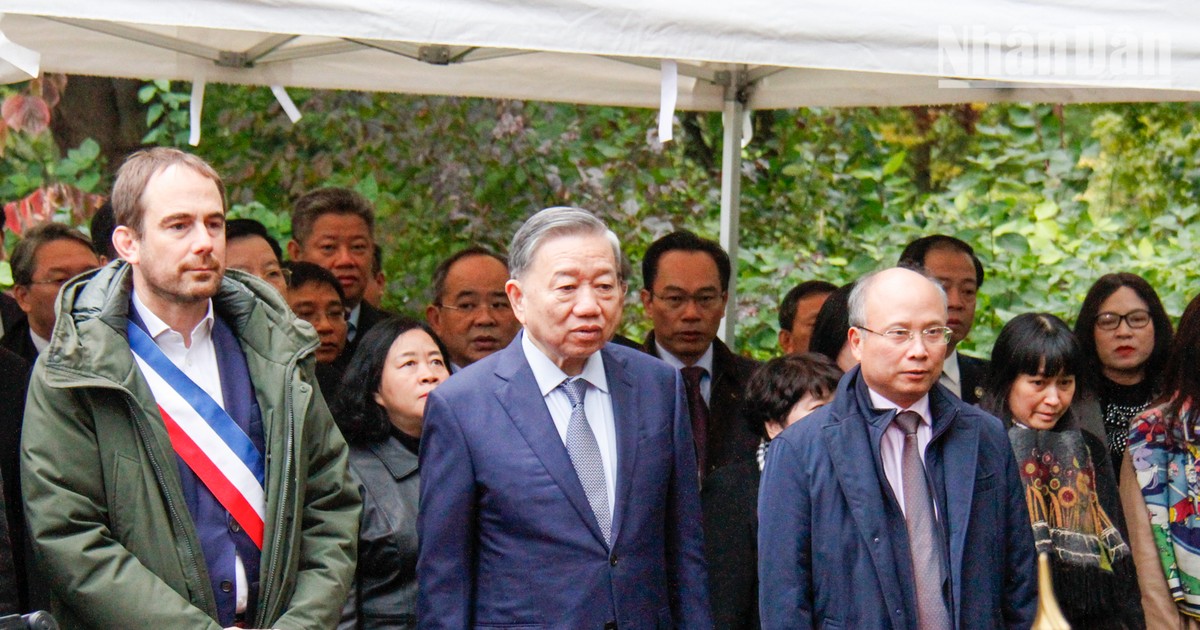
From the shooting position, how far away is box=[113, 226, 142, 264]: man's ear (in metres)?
3.32

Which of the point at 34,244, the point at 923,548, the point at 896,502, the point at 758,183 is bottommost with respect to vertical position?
the point at 923,548

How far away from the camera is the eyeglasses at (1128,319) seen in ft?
16.5

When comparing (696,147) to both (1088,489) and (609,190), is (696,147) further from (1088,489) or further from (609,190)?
(1088,489)

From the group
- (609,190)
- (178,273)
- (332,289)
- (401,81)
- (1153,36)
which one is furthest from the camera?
(609,190)

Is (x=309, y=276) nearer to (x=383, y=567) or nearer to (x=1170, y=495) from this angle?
(x=383, y=567)

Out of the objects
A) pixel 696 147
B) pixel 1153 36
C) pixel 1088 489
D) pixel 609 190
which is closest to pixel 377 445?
pixel 1088 489

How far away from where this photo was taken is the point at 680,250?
542cm

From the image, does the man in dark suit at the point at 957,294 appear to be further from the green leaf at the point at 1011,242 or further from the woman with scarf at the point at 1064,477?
the green leaf at the point at 1011,242

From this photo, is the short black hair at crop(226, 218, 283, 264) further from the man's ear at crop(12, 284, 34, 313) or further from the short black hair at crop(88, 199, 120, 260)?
the man's ear at crop(12, 284, 34, 313)

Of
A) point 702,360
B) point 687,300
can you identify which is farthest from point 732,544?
point 687,300

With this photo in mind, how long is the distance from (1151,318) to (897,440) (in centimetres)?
182

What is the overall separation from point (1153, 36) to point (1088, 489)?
1.30m

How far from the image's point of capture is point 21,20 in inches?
201

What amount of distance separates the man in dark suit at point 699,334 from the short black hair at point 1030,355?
2.73ft
